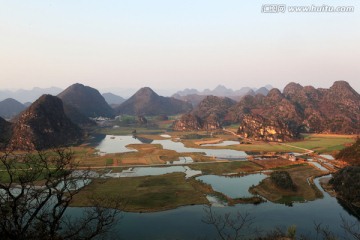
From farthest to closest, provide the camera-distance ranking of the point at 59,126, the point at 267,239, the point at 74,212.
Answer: the point at 59,126 < the point at 74,212 < the point at 267,239

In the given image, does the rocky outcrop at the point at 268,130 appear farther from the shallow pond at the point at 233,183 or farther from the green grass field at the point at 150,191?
the green grass field at the point at 150,191

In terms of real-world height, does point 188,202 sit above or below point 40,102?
below

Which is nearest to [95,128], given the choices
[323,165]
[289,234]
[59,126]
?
[59,126]

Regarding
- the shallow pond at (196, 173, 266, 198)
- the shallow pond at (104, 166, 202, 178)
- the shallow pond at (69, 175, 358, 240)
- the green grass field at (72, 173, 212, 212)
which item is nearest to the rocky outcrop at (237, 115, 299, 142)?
the shallow pond at (196, 173, 266, 198)

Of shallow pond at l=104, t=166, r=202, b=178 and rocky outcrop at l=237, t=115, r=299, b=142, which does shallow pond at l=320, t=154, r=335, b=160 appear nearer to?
rocky outcrop at l=237, t=115, r=299, b=142

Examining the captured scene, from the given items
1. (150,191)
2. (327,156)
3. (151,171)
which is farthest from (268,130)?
(150,191)

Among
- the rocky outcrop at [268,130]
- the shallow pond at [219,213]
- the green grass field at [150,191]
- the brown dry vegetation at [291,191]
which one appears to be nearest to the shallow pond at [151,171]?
the green grass field at [150,191]

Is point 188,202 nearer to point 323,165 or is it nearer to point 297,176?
point 297,176
